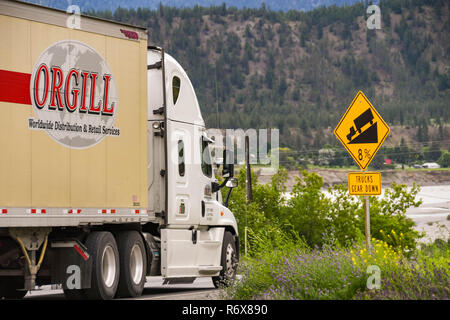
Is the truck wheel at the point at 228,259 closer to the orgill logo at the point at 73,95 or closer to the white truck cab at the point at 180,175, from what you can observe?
the white truck cab at the point at 180,175

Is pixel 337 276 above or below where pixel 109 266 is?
above

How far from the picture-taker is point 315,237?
127ft

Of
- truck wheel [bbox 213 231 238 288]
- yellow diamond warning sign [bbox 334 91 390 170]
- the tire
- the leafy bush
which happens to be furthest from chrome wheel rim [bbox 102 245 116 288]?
the leafy bush

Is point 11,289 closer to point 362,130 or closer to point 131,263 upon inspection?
point 131,263

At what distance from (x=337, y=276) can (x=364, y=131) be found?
5.00 metres

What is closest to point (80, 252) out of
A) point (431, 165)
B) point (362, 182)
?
point (362, 182)

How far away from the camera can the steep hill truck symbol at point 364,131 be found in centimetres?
1495

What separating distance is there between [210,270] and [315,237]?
2220 centimetres

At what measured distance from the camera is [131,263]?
14.4 m

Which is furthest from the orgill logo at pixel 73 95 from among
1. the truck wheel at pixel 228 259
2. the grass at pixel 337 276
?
the truck wheel at pixel 228 259

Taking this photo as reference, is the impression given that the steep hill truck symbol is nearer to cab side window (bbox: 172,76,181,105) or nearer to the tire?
cab side window (bbox: 172,76,181,105)

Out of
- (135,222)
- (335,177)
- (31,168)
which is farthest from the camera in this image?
(335,177)
